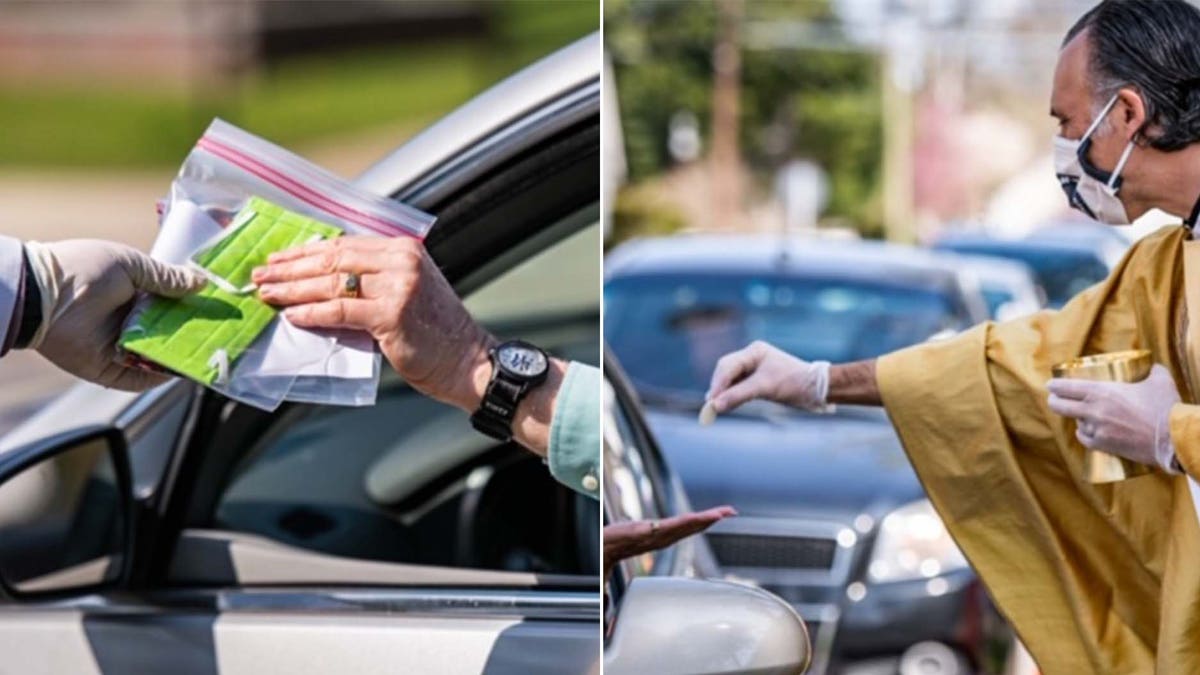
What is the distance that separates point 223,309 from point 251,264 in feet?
0.19

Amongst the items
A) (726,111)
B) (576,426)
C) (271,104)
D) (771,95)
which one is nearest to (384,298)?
(576,426)

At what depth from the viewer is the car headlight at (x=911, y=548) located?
6.17m

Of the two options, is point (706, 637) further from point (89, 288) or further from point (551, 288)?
point (551, 288)

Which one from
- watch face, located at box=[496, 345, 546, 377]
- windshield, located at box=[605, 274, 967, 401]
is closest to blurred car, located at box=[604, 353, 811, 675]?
watch face, located at box=[496, 345, 546, 377]

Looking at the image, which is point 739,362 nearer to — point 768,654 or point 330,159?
point 768,654

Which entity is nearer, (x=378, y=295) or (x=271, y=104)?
(x=378, y=295)

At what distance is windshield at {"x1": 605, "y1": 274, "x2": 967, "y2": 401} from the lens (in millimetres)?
6965

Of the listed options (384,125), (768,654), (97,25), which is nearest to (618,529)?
(768,654)

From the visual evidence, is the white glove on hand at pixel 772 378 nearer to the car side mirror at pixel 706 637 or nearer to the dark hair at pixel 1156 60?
the dark hair at pixel 1156 60

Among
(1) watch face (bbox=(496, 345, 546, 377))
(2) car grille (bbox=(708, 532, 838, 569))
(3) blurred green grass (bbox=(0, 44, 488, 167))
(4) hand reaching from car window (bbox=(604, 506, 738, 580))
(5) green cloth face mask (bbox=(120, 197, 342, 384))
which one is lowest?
(2) car grille (bbox=(708, 532, 838, 569))

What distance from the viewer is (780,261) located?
7.69 meters

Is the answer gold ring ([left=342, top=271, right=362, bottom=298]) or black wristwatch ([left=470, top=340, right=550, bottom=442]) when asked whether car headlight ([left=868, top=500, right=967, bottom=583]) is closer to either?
black wristwatch ([left=470, top=340, right=550, bottom=442])

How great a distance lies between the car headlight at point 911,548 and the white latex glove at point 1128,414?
355 cm

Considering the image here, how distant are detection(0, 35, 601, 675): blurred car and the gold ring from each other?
42 centimetres
